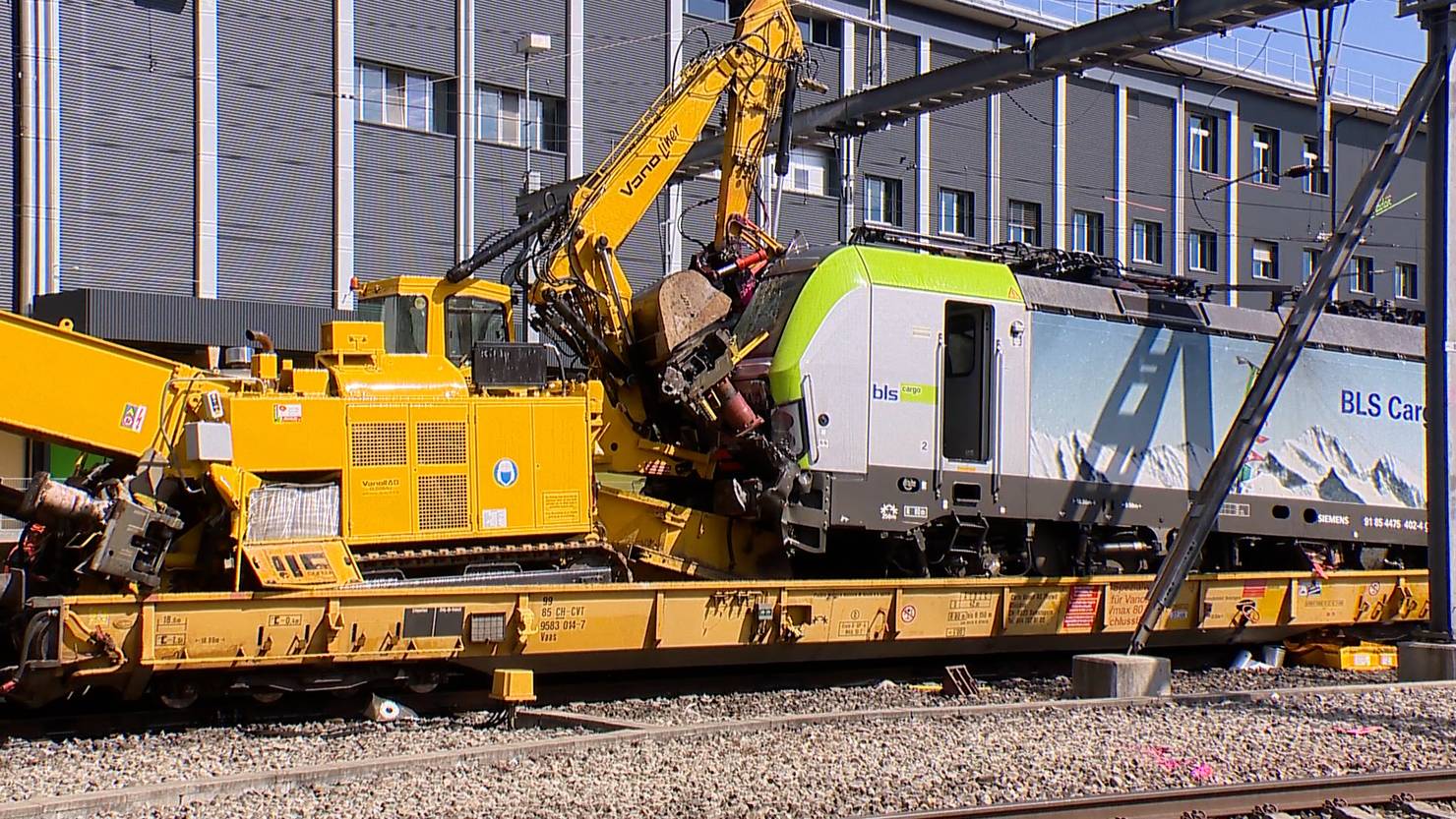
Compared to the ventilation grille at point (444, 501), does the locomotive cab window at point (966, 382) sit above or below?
above

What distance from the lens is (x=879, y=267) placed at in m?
12.6

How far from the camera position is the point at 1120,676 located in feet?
38.2

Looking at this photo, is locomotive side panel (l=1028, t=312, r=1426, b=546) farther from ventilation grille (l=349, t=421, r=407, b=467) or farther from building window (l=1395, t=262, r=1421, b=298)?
building window (l=1395, t=262, r=1421, b=298)

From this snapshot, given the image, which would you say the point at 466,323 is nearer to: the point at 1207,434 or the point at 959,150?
the point at 1207,434

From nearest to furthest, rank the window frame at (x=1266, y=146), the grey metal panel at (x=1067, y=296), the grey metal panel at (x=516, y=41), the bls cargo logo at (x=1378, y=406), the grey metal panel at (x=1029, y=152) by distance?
the grey metal panel at (x=1067, y=296) → the bls cargo logo at (x=1378, y=406) → the grey metal panel at (x=516, y=41) → the grey metal panel at (x=1029, y=152) → the window frame at (x=1266, y=146)

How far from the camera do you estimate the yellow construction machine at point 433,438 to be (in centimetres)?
965

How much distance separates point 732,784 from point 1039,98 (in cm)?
3076

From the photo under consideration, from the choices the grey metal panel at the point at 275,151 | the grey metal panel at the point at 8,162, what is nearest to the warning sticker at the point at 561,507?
the grey metal panel at the point at 8,162

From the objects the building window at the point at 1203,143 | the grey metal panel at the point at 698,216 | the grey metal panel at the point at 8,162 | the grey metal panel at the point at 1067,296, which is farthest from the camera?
the building window at the point at 1203,143

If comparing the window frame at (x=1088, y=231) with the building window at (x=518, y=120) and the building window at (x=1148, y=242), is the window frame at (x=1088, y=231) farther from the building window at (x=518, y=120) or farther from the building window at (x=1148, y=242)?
the building window at (x=518, y=120)

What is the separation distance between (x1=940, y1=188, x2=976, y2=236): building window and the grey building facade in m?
0.10

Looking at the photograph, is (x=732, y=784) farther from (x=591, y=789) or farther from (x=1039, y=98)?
(x=1039, y=98)

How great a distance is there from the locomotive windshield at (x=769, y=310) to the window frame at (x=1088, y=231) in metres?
25.9

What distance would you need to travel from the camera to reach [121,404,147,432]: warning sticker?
10.0 m
